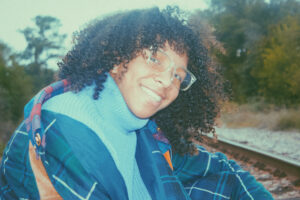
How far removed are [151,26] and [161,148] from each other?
26.9 inches

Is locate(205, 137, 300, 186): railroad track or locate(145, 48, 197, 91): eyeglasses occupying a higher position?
locate(145, 48, 197, 91): eyeglasses

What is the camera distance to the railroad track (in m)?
4.80

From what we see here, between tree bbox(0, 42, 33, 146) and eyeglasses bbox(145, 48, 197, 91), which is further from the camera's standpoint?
tree bbox(0, 42, 33, 146)

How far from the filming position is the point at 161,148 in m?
1.82

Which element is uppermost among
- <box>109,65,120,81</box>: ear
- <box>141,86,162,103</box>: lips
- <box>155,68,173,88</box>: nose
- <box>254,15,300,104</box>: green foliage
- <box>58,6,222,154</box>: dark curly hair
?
Result: <box>58,6,222,154</box>: dark curly hair

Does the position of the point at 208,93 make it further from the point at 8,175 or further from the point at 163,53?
the point at 8,175

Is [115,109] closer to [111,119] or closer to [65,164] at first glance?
[111,119]

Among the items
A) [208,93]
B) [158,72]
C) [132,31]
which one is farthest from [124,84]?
[208,93]

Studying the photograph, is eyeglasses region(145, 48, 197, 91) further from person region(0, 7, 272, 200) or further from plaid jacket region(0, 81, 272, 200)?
plaid jacket region(0, 81, 272, 200)

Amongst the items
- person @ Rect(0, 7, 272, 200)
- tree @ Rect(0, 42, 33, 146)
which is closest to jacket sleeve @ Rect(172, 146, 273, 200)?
person @ Rect(0, 7, 272, 200)

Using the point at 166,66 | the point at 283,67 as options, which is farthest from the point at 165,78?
the point at 283,67

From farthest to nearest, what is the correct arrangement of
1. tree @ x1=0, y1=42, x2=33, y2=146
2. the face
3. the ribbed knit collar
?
tree @ x1=0, y1=42, x2=33, y2=146 < the face < the ribbed knit collar

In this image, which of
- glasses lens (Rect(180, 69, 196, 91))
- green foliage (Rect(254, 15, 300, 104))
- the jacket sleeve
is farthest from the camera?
green foliage (Rect(254, 15, 300, 104))

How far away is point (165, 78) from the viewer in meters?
1.57
